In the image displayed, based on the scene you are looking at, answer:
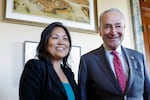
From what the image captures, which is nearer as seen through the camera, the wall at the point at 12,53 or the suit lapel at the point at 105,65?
the suit lapel at the point at 105,65

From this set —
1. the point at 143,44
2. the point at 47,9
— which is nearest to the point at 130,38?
the point at 143,44

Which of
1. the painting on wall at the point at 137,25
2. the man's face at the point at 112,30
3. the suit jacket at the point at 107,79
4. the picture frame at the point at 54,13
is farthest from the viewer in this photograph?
the painting on wall at the point at 137,25

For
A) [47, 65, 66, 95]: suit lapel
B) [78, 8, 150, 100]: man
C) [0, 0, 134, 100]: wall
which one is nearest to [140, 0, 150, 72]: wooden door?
[0, 0, 134, 100]: wall

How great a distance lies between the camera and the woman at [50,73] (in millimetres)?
1434

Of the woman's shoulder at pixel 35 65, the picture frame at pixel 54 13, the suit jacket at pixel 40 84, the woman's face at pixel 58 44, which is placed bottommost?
the suit jacket at pixel 40 84

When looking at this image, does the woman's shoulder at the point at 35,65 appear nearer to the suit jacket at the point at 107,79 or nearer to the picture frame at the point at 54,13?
the suit jacket at the point at 107,79

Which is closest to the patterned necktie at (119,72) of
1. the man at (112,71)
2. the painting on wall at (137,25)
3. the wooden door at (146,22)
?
the man at (112,71)

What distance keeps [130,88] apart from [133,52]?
270 mm

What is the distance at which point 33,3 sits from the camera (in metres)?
2.28

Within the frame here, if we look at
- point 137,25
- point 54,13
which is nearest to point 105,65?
point 54,13

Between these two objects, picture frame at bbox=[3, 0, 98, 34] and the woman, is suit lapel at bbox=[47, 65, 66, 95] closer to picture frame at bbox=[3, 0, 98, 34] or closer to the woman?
the woman

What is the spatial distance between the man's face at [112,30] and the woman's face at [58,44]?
27 cm

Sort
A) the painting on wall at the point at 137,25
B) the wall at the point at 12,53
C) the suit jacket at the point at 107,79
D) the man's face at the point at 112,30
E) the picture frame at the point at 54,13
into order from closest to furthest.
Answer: the suit jacket at the point at 107,79, the man's face at the point at 112,30, the wall at the point at 12,53, the picture frame at the point at 54,13, the painting on wall at the point at 137,25

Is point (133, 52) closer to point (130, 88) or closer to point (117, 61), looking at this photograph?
point (117, 61)
